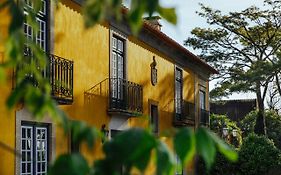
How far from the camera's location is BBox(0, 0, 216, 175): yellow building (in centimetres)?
1288

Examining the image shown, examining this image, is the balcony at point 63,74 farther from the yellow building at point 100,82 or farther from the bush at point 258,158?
the bush at point 258,158

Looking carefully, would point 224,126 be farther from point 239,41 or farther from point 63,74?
point 63,74

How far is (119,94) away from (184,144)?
16.4 m

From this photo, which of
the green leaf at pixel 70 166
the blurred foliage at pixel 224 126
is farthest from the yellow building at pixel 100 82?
the blurred foliage at pixel 224 126

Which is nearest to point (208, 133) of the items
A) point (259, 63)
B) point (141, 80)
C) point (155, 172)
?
point (155, 172)

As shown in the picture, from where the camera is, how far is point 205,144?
1.60 meters

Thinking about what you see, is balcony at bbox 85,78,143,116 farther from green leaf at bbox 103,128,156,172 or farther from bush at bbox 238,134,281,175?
green leaf at bbox 103,128,156,172

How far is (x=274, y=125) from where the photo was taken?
43.4 m

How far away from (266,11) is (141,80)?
1709 cm

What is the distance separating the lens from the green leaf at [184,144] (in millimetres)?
1611

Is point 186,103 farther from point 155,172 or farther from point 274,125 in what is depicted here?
point 155,172

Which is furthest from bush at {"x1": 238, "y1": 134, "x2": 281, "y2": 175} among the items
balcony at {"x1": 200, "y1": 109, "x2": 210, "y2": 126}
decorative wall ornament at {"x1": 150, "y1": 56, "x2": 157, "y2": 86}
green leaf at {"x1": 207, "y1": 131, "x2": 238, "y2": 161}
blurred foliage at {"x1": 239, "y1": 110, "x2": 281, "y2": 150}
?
green leaf at {"x1": 207, "y1": 131, "x2": 238, "y2": 161}

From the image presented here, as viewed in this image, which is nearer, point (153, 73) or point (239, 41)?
point (153, 73)

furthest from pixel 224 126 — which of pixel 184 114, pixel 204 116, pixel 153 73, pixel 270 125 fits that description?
pixel 153 73
